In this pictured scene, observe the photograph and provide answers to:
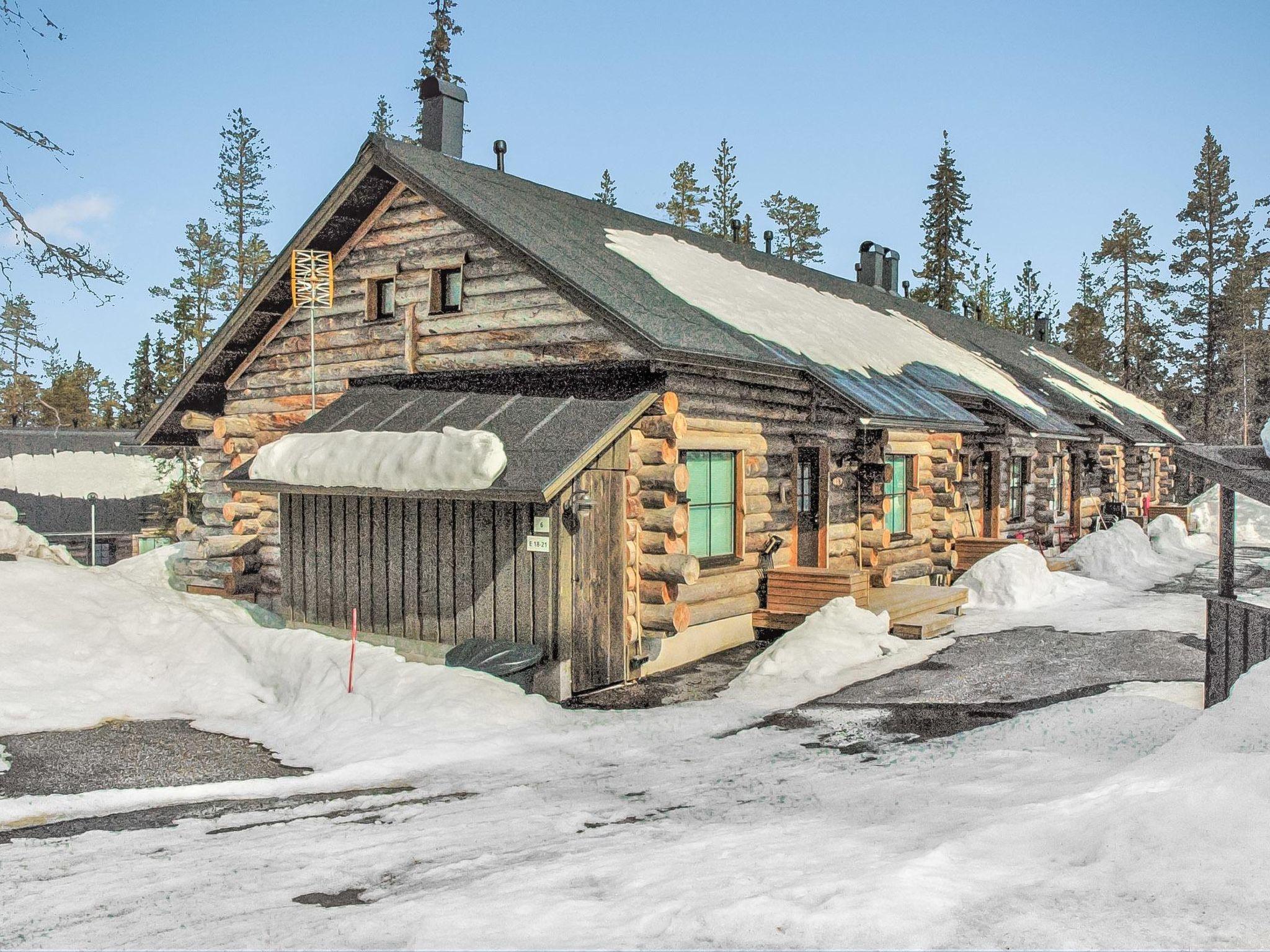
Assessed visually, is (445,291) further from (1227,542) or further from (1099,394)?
(1099,394)

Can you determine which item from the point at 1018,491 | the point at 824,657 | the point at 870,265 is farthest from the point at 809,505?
the point at 870,265

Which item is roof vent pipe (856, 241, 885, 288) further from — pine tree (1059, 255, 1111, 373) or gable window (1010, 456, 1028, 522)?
pine tree (1059, 255, 1111, 373)

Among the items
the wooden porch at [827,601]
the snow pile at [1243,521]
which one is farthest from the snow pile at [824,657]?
the snow pile at [1243,521]

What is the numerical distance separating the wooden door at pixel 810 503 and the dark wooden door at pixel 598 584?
4.27 m

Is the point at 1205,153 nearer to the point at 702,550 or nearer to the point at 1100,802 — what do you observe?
the point at 702,550

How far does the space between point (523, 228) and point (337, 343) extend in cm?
370

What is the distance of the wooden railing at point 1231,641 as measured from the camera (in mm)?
6723

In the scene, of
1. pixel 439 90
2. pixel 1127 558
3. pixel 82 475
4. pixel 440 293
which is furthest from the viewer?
pixel 82 475

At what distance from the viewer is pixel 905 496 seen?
1619 centimetres

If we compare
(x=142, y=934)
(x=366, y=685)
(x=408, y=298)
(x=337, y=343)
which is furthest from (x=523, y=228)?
(x=142, y=934)

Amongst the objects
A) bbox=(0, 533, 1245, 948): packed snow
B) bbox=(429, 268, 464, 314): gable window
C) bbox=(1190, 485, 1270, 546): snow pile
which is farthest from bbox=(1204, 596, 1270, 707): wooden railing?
bbox=(1190, 485, 1270, 546): snow pile

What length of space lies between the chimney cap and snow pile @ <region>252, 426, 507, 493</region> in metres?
5.91

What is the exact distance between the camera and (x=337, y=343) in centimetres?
1398

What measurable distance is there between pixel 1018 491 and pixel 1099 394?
973 centimetres
